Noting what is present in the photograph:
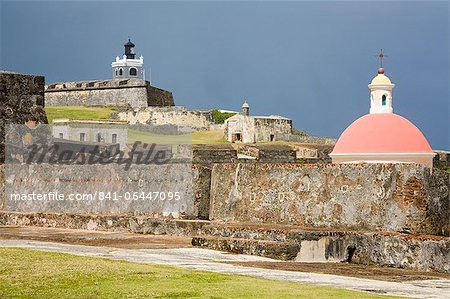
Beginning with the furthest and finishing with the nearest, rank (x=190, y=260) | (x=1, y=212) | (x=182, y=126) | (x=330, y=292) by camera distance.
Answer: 1. (x=182, y=126)
2. (x=1, y=212)
3. (x=190, y=260)
4. (x=330, y=292)

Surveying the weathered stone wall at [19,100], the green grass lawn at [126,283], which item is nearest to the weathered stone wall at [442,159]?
the weathered stone wall at [19,100]

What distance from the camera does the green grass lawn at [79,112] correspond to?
74.3 meters

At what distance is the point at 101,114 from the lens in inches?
3071

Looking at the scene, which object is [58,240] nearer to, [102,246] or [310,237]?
[102,246]

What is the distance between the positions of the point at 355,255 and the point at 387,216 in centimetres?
99

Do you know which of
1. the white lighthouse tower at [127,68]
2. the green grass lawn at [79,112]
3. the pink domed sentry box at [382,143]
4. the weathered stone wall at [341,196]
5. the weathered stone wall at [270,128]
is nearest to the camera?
the weathered stone wall at [341,196]

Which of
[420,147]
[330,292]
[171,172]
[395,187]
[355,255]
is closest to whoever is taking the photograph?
[330,292]

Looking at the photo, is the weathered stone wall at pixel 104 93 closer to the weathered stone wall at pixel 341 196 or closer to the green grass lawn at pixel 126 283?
the weathered stone wall at pixel 341 196

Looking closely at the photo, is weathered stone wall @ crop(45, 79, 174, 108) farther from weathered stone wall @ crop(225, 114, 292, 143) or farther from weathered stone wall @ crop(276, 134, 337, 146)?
weathered stone wall @ crop(276, 134, 337, 146)

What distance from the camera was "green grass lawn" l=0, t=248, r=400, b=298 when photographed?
Result: 21.5 feet

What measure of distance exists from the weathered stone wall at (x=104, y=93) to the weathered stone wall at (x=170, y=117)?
7.17 meters

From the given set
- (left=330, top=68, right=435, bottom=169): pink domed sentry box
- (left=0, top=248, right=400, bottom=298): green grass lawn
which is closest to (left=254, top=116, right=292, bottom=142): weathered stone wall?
(left=330, top=68, right=435, bottom=169): pink domed sentry box

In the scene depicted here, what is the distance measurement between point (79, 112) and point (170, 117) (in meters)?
8.42

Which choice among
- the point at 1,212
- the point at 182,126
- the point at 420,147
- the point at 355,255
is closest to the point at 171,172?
the point at 1,212
